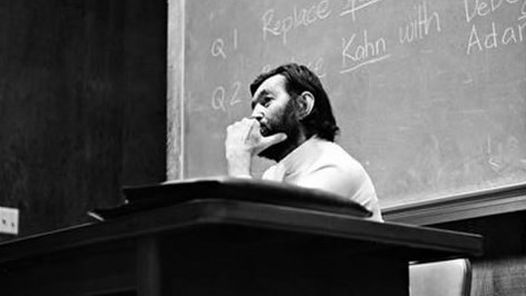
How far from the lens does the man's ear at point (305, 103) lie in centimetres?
227

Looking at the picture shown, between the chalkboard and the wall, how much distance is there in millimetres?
462

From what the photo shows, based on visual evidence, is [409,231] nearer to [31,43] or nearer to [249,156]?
[249,156]

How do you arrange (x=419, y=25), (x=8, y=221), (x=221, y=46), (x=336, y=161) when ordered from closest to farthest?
(x=336, y=161) < (x=419, y=25) < (x=8, y=221) < (x=221, y=46)

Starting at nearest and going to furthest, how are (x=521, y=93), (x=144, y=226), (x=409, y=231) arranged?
(x=144, y=226) < (x=409, y=231) < (x=521, y=93)

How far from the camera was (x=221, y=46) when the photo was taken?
3271 millimetres

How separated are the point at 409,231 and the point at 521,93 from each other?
1.11 meters

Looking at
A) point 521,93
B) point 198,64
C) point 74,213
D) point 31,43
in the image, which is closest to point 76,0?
point 31,43

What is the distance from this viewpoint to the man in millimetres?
2104

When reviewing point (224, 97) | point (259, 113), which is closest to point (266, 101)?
point (259, 113)

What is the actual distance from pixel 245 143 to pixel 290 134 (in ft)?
0.39

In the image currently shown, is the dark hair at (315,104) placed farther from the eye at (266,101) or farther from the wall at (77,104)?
the wall at (77,104)

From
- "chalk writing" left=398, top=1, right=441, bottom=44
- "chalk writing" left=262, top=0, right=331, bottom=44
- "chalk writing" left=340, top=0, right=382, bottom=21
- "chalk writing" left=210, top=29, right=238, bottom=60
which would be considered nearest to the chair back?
"chalk writing" left=398, top=1, right=441, bottom=44

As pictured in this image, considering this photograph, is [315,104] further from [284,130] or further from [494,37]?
[494,37]

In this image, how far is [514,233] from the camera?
2193 millimetres
